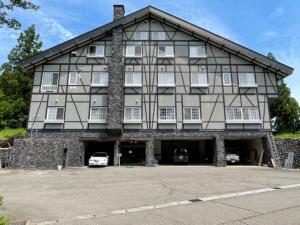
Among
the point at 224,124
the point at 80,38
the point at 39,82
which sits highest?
the point at 80,38

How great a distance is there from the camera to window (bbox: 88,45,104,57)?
2650 cm

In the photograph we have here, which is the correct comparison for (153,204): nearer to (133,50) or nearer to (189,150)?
(133,50)

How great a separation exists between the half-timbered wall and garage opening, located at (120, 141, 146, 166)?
10.2 ft

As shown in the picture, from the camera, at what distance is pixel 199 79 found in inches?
1022

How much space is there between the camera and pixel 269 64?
84.4ft

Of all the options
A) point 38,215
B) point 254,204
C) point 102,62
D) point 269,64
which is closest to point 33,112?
point 102,62

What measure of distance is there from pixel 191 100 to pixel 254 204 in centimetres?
1729

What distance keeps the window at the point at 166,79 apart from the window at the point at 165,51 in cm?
211

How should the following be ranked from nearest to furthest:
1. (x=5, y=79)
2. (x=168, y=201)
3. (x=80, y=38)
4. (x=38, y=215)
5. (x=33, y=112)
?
(x=38, y=215)
(x=168, y=201)
(x=33, y=112)
(x=80, y=38)
(x=5, y=79)

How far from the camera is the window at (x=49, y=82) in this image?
25.2 metres

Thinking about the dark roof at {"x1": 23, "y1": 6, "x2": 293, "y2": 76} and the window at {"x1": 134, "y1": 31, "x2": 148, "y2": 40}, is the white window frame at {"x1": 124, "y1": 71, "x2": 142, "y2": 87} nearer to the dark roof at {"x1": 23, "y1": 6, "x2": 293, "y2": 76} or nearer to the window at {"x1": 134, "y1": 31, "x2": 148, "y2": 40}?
the window at {"x1": 134, "y1": 31, "x2": 148, "y2": 40}

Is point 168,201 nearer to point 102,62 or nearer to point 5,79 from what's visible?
point 102,62

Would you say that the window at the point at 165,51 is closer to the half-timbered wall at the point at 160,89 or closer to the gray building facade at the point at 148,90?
the gray building facade at the point at 148,90

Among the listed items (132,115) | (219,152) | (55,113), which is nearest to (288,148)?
(219,152)
